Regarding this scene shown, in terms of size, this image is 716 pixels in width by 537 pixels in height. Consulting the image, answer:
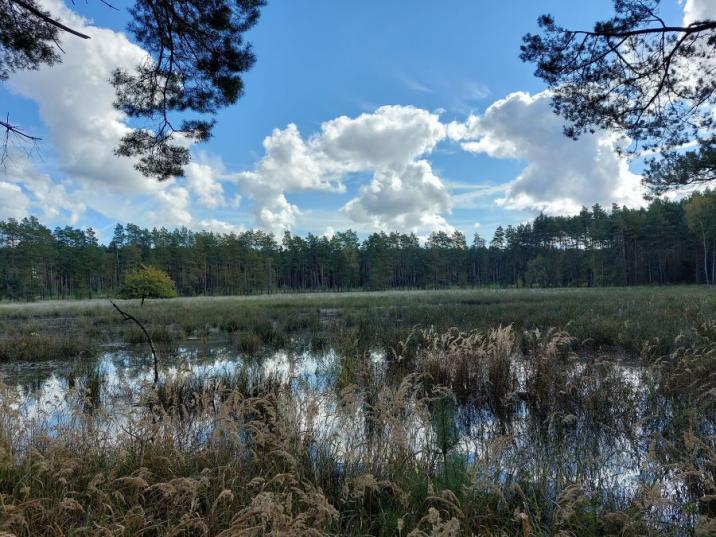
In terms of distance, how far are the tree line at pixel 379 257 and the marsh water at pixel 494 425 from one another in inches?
2110

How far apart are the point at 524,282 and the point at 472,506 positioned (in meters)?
89.7

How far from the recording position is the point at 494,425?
507 cm

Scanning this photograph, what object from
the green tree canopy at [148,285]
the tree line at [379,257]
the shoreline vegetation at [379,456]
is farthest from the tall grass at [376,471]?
the tree line at [379,257]

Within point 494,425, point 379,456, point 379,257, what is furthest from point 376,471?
point 379,257

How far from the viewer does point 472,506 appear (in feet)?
9.16

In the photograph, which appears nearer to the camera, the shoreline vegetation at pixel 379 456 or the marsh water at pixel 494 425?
the shoreline vegetation at pixel 379 456

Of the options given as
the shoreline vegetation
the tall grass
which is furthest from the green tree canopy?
the tall grass

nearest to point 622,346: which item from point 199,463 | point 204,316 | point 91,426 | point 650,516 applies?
point 650,516

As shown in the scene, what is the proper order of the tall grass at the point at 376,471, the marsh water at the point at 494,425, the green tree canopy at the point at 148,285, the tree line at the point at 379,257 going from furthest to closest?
1. the tree line at the point at 379,257
2. the green tree canopy at the point at 148,285
3. the marsh water at the point at 494,425
4. the tall grass at the point at 376,471

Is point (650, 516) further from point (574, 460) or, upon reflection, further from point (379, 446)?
point (379, 446)

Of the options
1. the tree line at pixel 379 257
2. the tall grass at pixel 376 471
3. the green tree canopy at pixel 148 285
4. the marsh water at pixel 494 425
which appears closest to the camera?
the tall grass at pixel 376 471

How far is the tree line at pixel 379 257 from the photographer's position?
62.1m

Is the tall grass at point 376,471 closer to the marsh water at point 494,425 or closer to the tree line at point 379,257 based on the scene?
the marsh water at point 494,425

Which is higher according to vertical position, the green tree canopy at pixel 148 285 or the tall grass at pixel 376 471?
the green tree canopy at pixel 148 285
